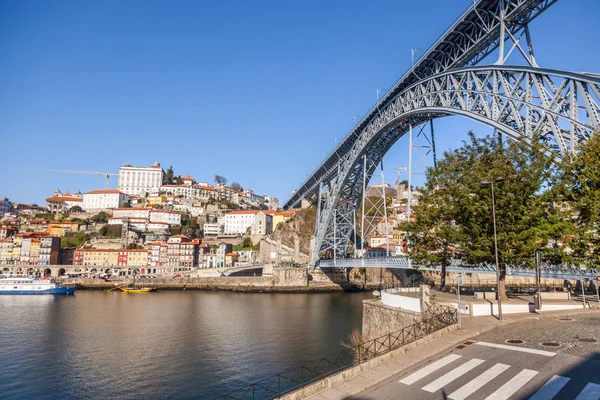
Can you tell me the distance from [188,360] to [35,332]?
42.4ft

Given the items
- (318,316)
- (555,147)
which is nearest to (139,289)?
(318,316)

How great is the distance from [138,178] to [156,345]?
4057 inches

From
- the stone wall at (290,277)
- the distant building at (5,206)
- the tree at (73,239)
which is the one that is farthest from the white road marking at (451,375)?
the distant building at (5,206)

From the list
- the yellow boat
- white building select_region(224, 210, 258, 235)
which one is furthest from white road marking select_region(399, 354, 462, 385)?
white building select_region(224, 210, 258, 235)

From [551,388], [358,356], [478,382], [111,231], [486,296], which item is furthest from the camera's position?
[111,231]

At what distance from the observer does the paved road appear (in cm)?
669

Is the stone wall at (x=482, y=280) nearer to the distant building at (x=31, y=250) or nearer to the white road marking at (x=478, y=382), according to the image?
the white road marking at (x=478, y=382)

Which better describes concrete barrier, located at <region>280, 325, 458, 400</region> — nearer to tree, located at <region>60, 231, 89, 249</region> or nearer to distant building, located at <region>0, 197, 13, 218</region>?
tree, located at <region>60, 231, 89, 249</region>

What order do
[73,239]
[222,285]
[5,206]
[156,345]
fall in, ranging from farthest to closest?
[5,206] → [73,239] → [222,285] → [156,345]

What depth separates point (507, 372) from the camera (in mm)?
7508

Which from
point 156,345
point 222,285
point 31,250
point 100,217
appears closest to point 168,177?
point 100,217

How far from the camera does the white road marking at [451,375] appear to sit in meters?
7.10

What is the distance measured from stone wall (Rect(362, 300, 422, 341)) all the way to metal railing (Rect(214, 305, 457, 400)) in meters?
0.35

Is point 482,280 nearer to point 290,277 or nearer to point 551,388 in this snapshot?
point 290,277
